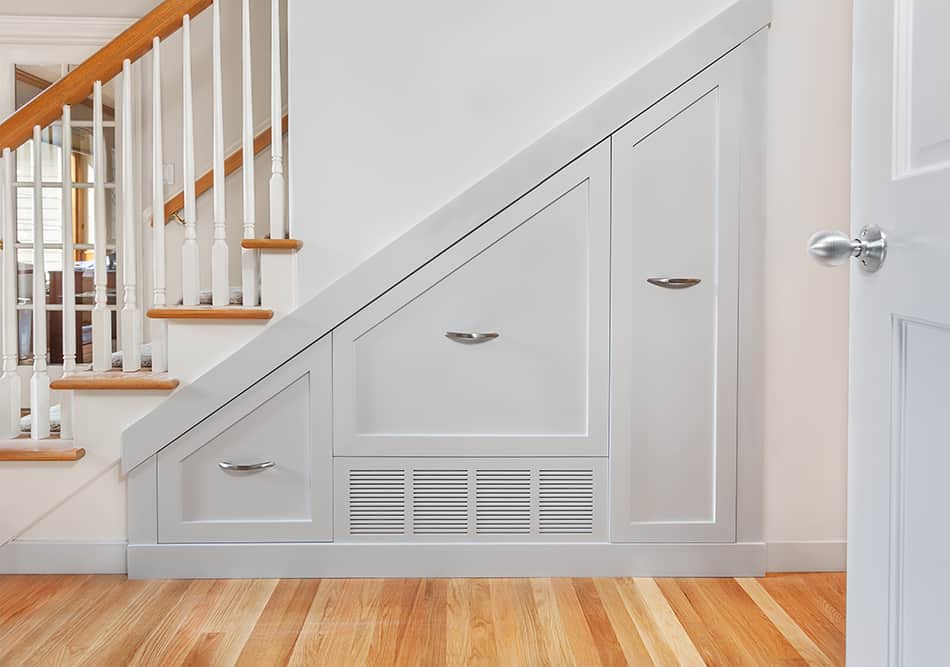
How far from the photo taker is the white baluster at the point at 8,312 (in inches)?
94.0

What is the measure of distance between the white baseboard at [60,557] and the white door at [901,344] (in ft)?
6.83

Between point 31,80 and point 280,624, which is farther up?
point 31,80

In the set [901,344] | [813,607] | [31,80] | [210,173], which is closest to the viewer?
[901,344]

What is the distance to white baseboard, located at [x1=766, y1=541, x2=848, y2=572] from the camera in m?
2.50

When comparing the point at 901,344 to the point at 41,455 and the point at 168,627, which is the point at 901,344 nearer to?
the point at 168,627

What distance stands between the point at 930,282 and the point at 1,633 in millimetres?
2154

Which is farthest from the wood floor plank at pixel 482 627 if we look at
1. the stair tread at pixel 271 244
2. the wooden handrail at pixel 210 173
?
the wooden handrail at pixel 210 173

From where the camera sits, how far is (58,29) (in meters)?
4.09

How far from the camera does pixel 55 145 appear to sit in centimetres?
449

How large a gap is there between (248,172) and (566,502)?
1313mm

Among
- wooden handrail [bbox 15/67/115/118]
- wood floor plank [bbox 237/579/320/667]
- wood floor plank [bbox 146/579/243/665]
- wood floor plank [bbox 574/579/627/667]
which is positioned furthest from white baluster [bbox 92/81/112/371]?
wooden handrail [bbox 15/67/115/118]

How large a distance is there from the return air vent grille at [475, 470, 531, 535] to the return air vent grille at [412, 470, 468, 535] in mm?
40

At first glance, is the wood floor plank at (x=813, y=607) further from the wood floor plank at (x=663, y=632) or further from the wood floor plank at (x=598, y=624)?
the wood floor plank at (x=598, y=624)

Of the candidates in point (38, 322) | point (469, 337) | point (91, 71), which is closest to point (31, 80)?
point (91, 71)
